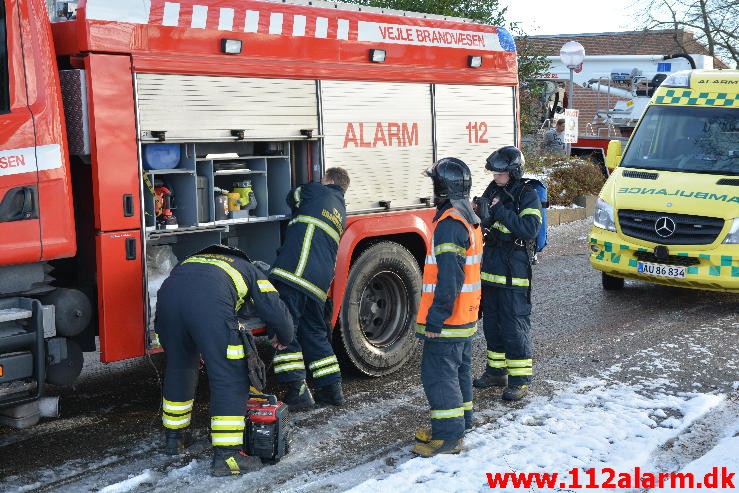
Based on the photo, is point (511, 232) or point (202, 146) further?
point (511, 232)

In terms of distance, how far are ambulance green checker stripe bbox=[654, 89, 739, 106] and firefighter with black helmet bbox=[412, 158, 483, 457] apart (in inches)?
204

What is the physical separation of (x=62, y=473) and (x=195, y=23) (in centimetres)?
274

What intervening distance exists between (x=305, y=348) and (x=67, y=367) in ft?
5.41

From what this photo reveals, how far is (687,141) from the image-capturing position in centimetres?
944

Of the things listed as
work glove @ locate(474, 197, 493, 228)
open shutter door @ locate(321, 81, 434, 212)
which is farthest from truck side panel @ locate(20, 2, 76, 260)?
work glove @ locate(474, 197, 493, 228)

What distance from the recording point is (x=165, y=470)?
4922 mm

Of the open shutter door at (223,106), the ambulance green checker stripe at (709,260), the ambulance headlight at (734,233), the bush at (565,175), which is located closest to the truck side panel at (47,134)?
the open shutter door at (223,106)

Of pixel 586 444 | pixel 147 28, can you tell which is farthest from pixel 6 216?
pixel 586 444

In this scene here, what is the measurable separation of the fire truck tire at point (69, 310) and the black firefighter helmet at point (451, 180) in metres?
2.15

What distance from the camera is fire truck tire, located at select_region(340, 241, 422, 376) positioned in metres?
6.54

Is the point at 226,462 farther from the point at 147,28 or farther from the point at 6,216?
the point at 147,28

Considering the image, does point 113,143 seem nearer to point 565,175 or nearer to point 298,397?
point 298,397

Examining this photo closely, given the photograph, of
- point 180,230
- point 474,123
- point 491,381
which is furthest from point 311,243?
point 474,123

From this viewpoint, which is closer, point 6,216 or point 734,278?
point 6,216
